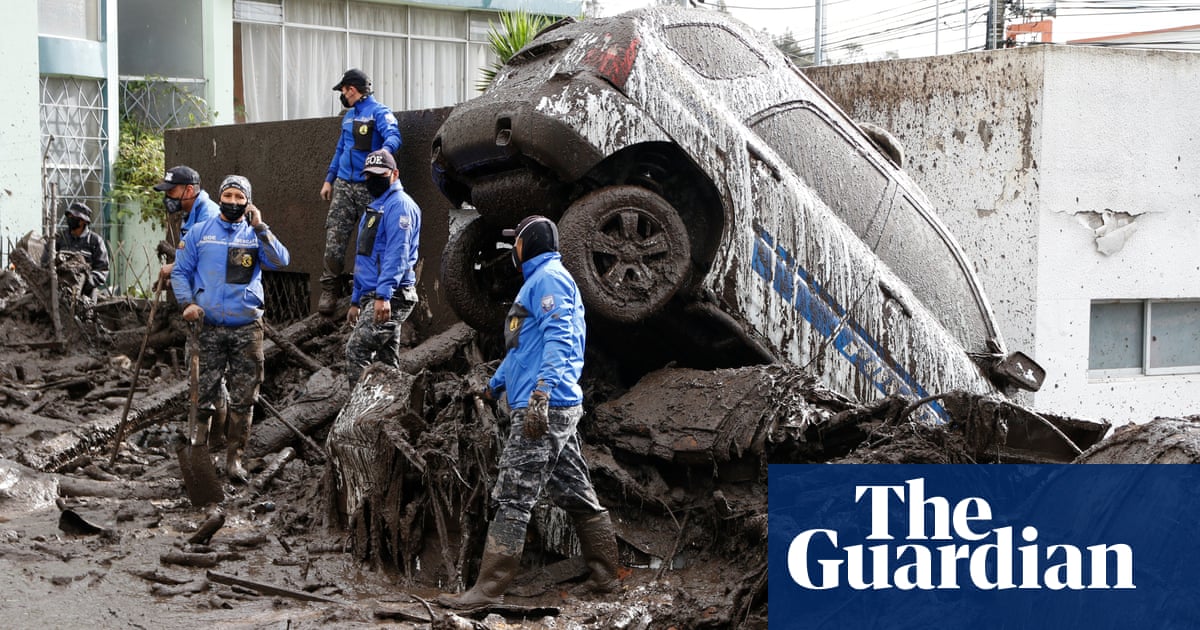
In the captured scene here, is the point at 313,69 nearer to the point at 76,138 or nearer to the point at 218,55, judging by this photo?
the point at 218,55

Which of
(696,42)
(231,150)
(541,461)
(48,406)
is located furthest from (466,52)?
(541,461)

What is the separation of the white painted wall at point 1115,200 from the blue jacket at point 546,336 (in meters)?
6.22

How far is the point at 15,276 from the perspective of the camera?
12039mm

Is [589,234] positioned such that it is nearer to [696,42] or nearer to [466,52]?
[696,42]

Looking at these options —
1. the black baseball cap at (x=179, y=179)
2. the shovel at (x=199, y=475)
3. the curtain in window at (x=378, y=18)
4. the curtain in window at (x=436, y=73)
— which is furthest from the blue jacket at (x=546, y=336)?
the curtain in window at (x=436, y=73)

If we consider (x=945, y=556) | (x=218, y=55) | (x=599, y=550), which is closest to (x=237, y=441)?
(x=599, y=550)

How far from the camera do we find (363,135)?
878 cm

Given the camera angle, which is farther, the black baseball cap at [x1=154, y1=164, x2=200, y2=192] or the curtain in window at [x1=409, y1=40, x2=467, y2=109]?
→ the curtain in window at [x1=409, y1=40, x2=467, y2=109]

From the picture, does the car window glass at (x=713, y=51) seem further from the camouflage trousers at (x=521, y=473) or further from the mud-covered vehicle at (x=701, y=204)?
the camouflage trousers at (x=521, y=473)

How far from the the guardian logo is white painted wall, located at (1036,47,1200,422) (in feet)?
20.2

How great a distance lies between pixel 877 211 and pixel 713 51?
1.48 meters

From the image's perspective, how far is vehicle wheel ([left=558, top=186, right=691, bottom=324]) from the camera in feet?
21.0

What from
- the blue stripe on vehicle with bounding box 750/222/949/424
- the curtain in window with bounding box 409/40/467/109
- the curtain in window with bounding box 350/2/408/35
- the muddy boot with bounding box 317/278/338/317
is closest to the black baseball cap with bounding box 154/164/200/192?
Answer: the muddy boot with bounding box 317/278/338/317

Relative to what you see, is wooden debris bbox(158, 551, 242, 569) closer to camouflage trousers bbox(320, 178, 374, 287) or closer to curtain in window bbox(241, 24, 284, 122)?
camouflage trousers bbox(320, 178, 374, 287)
